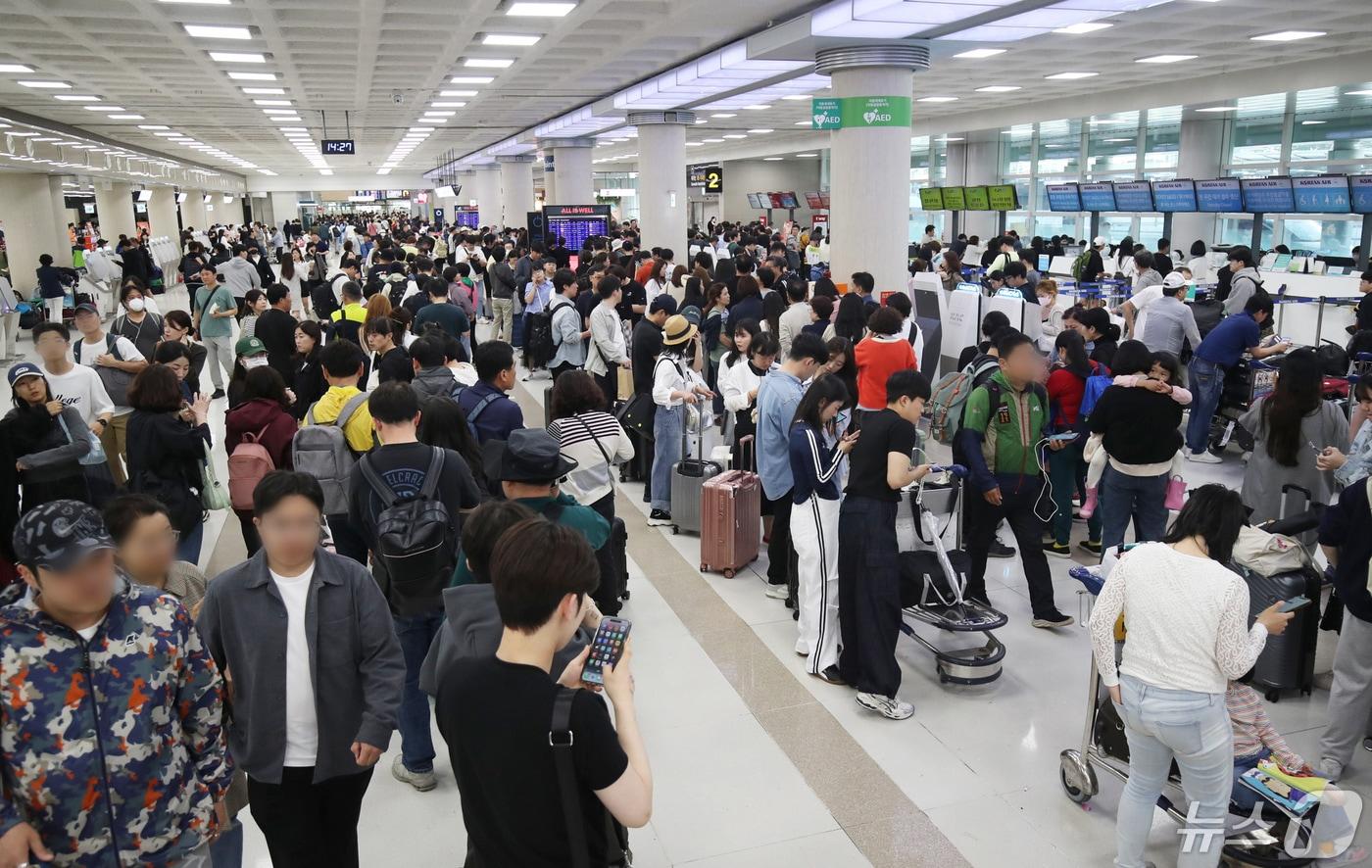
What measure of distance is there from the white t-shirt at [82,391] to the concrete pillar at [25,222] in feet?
67.8

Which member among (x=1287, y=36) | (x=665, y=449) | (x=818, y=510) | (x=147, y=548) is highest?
(x=1287, y=36)

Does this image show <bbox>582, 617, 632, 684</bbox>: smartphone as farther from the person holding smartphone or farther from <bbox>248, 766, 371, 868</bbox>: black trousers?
<bbox>248, 766, 371, 868</bbox>: black trousers

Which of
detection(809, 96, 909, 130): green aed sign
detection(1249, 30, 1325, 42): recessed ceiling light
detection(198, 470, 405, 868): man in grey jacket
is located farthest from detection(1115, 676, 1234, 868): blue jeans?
detection(1249, 30, 1325, 42): recessed ceiling light

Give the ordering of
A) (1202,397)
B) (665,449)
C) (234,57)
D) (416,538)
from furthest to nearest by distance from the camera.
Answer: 1. (234,57)
2. (1202,397)
3. (665,449)
4. (416,538)

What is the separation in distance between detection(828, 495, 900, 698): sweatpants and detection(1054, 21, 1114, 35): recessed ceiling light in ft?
28.0

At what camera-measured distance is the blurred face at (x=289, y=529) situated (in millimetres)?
2785

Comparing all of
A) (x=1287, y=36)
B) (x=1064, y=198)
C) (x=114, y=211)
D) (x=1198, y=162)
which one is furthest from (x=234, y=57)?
(x=114, y=211)

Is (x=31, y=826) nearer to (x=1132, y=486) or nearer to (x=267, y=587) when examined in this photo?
(x=267, y=587)

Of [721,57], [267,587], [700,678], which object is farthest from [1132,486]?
[721,57]

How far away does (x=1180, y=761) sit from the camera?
11.0ft

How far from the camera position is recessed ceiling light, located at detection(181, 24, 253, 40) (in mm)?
10180

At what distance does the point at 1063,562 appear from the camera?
23.2ft

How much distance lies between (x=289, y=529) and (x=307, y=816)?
35.2 inches

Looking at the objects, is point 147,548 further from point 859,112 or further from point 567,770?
point 859,112
